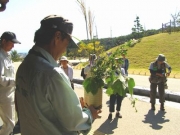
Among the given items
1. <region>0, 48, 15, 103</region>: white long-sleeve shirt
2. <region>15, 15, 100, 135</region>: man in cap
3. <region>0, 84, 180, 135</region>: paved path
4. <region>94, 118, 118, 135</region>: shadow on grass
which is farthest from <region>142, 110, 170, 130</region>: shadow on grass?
<region>15, 15, 100, 135</region>: man in cap

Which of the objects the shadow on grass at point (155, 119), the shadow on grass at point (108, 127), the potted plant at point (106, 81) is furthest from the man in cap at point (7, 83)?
the shadow on grass at point (155, 119)

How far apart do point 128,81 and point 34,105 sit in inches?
31.9

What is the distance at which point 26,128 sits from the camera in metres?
1.61

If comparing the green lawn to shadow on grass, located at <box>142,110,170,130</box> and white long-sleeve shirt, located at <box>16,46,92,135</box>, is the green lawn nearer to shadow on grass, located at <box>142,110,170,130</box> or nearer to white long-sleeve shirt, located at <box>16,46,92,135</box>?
shadow on grass, located at <box>142,110,170,130</box>

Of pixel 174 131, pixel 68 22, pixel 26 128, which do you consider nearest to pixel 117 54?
pixel 68 22

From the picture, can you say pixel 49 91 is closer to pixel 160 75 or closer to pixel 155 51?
pixel 160 75

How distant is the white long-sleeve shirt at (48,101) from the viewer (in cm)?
140

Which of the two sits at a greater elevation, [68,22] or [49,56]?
[68,22]

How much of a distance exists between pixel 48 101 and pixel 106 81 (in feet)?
2.21

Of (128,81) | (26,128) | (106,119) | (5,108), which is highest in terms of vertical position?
(128,81)

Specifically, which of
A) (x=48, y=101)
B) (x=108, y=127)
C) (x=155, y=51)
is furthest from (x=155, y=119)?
(x=155, y=51)

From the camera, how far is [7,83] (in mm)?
3732

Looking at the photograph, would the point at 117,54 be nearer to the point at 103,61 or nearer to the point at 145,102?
the point at 103,61

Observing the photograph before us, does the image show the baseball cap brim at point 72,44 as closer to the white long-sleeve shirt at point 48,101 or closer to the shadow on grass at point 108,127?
the white long-sleeve shirt at point 48,101
